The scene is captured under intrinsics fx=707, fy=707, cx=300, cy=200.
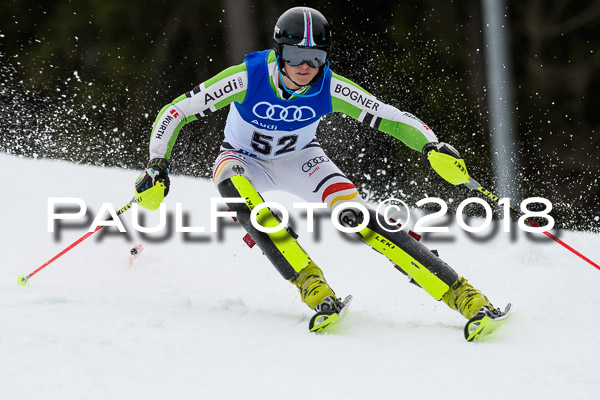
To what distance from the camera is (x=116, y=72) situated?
16.6m

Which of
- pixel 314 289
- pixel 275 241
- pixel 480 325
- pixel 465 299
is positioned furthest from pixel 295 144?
pixel 480 325

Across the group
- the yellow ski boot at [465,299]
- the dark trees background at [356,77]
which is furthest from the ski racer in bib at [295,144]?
the dark trees background at [356,77]

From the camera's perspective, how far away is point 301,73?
11.6 feet

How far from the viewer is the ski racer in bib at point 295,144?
3.38m

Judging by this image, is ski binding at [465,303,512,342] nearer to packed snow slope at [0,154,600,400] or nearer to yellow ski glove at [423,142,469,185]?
packed snow slope at [0,154,600,400]

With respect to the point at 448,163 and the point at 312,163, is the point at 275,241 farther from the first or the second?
the point at 448,163

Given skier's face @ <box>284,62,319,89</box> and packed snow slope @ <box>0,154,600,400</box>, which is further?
skier's face @ <box>284,62,319,89</box>

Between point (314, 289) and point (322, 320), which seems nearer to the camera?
point (322, 320)

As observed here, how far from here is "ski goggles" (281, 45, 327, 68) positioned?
11.5ft

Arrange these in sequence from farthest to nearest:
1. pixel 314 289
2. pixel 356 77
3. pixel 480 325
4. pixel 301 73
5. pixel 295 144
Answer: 1. pixel 356 77
2. pixel 295 144
3. pixel 301 73
4. pixel 314 289
5. pixel 480 325

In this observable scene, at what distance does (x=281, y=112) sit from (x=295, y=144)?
288 mm

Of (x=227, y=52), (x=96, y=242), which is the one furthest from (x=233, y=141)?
(x=227, y=52)

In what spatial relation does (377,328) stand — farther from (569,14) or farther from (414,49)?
(569,14)

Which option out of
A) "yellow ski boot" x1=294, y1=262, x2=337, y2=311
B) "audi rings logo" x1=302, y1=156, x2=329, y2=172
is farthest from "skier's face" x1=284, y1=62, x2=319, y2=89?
"yellow ski boot" x1=294, y1=262, x2=337, y2=311
